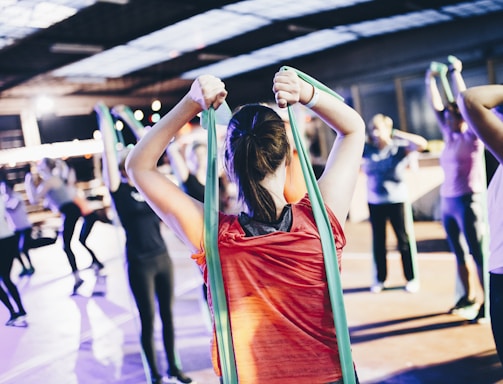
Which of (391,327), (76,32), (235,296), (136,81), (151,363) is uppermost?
(76,32)

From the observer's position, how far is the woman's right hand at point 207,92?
0.94 meters

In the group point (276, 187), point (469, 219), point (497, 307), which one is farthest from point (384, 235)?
point (276, 187)

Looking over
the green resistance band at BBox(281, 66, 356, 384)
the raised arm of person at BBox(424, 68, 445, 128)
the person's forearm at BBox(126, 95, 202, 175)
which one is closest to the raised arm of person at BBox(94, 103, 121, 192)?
the person's forearm at BBox(126, 95, 202, 175)

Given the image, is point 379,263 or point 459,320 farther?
point 379,263

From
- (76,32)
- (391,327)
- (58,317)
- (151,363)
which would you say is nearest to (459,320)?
(391,327)

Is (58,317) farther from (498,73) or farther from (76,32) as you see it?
(498,73)

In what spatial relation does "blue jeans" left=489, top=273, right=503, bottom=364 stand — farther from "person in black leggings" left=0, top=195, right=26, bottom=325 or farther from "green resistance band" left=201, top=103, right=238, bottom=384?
"person in black leggings" left=0, top=195, right=26, bottom=325

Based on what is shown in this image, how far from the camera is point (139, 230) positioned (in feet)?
8.30

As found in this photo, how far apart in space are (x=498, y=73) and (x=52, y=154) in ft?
28.6

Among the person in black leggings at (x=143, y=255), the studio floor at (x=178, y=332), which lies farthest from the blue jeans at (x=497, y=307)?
the person in black leggings at (x=143, y=255)

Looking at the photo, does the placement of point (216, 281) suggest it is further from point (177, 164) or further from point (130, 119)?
point (177, 164)

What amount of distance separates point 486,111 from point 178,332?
289 cm

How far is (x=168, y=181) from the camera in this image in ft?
3.42

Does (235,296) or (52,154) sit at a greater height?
(52,154)
